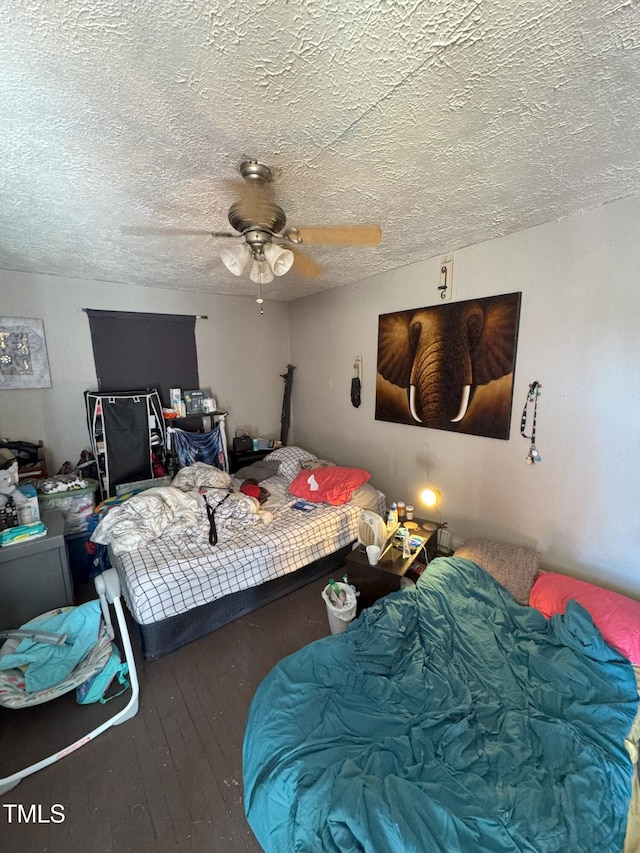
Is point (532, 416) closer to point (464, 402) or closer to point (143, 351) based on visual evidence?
point (464, 402)

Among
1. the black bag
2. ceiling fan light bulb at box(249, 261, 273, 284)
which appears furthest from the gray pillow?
ceiling fan light bulb at box(249, 261, 273, 284)

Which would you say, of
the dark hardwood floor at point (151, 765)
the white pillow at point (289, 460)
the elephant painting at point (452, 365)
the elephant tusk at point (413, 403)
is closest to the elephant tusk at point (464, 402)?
the elephant painting at point (452, 365)

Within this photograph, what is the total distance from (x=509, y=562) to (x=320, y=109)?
240 cm

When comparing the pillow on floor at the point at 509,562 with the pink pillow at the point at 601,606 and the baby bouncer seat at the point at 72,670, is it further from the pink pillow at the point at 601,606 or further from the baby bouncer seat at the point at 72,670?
the baby bouncer seat at the point at 72,670

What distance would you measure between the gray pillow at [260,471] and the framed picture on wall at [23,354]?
186 cm

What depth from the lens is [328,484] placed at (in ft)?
9.53

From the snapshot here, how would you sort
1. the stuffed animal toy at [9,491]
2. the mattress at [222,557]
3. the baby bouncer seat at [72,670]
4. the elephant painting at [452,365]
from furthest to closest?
the elephant painting at [452,365] < the stuffed animal toy at [9,491] < the mattress at [222,557] < the baby bouncer seat at [72,670]

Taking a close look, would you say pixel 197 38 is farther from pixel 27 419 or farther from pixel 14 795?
pixel 27 419

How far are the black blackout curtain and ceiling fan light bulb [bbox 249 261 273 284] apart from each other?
7.05 ft

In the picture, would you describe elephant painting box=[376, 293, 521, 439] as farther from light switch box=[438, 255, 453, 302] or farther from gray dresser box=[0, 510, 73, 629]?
gray dresser box=[0, 510, 73, 629]

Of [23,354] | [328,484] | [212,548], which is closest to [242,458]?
[328,484]

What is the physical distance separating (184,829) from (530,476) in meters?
2.42

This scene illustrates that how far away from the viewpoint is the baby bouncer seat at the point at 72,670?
137 centimetres

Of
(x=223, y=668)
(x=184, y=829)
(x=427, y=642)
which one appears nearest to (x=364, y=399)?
(x=427, y=642)
